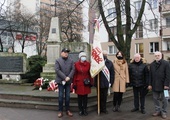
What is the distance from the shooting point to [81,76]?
7941 millimetres

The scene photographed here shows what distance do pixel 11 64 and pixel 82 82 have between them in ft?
26.4

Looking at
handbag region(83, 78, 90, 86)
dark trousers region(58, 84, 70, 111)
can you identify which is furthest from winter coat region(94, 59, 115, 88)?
dark trousers region(58, 84, 70, 111)

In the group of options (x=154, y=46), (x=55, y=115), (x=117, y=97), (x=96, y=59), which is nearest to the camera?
(x=55, y=115)

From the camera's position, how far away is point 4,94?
10133 mm

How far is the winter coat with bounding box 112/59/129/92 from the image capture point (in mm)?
8352

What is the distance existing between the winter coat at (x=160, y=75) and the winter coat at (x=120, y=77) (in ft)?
3.13

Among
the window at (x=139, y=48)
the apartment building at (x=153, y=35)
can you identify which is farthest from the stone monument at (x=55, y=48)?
the window at (x=139, y=48)

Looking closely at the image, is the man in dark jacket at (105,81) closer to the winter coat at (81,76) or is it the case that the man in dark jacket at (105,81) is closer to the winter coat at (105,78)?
the winter coat at (105,78)

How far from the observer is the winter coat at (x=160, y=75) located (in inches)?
299

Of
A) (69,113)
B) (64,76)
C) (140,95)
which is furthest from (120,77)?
(69,113)

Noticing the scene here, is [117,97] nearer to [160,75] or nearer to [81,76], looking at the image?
[81,76]

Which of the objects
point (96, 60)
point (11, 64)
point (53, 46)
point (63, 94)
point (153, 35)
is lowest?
point (63, 94)

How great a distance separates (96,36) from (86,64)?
1.05m

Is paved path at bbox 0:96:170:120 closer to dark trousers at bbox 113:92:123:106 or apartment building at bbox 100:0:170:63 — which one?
dark trousers at bbox 113:92:123:106
